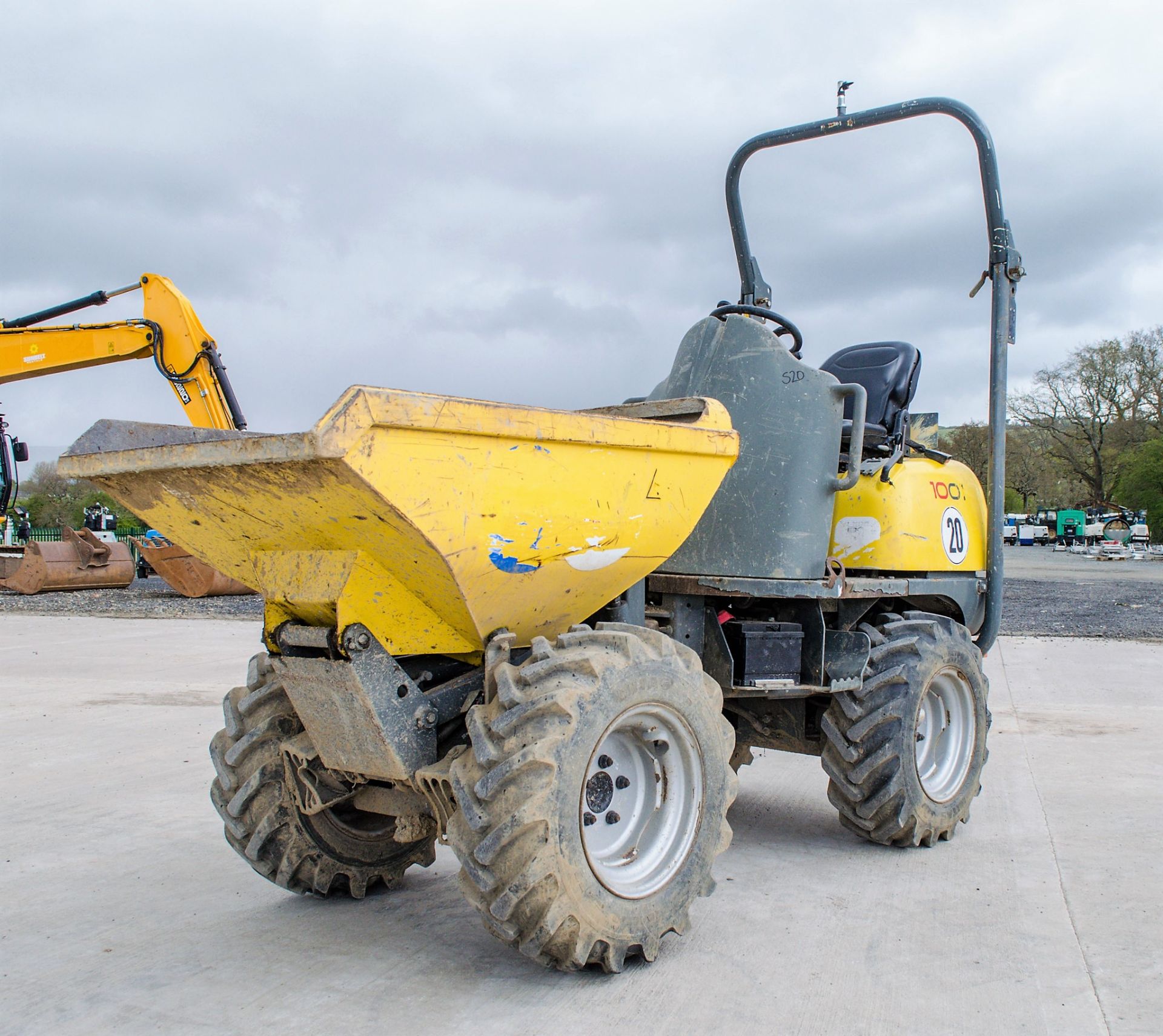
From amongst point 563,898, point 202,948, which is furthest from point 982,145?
point 202,948

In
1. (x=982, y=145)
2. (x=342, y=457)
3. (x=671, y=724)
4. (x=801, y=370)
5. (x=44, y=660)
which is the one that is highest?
(x=982, y=145)

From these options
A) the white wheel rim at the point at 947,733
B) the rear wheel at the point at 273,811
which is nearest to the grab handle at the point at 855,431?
the white wheel rim at the point at 947,733

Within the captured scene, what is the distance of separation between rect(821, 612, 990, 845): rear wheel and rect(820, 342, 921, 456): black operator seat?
0.84m

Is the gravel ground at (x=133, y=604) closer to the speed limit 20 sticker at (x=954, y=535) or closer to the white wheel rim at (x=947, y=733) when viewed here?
the speed limit 20 sticker at (x=954, y=535)

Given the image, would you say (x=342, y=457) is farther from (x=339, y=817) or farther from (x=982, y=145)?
(x=982, y=145)

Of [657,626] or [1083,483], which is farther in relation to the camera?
[1083,483]

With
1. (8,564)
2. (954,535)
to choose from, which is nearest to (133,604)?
A: (8,564)

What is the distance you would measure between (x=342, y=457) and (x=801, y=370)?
7.96 ft

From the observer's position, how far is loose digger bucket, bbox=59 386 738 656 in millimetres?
2725

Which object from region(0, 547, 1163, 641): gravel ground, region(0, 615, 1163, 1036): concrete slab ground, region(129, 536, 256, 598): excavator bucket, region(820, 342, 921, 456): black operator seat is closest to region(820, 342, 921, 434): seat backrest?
region(820, 342, 921, 456): black operator seat

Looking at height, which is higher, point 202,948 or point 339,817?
point 339,817

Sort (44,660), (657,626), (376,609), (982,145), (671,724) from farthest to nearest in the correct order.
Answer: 1. (44,660)
2. (982,145)
3. (657,626)
4. (671,724)
5. (376,609)

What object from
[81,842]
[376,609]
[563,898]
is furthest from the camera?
[81,842]

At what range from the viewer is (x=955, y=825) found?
4.81 metres
